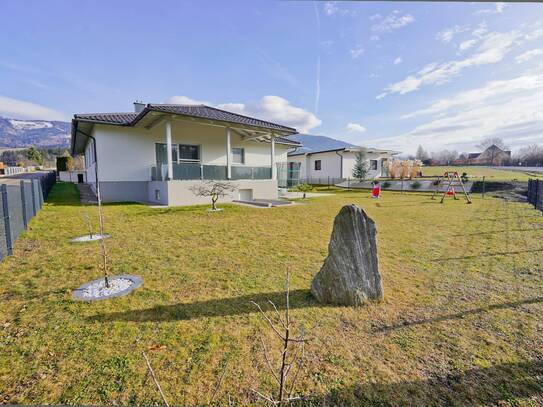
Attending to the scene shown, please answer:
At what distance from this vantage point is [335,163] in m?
30.4

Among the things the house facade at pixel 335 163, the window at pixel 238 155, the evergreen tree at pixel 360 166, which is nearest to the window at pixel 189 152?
the window at pixel 238 155

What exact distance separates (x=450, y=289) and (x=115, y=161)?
14.4m

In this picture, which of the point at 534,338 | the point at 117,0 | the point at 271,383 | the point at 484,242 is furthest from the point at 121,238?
the point at 484,242

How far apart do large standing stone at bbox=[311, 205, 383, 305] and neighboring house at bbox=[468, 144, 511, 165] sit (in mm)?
73055

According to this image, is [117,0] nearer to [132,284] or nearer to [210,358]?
[132,284]

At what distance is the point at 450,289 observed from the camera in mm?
3701

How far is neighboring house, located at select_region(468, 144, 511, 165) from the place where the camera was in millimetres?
57188

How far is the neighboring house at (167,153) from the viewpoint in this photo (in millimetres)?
11883

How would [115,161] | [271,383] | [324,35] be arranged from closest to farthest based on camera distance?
[271,383] → [324,35] → [115,161]

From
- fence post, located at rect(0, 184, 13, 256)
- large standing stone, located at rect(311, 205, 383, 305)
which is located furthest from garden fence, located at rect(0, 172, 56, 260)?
large standing stone, located at rect(311, 205, 383, 305)

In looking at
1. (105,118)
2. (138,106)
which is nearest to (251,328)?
(105,118)

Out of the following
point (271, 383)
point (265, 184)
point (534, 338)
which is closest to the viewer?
point (271, 383)

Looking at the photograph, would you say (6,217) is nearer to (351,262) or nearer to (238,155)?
(351,262)

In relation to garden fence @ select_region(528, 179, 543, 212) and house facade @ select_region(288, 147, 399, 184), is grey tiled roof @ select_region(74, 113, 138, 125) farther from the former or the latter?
house facade @ select_region(288, 147, 399, 184)
